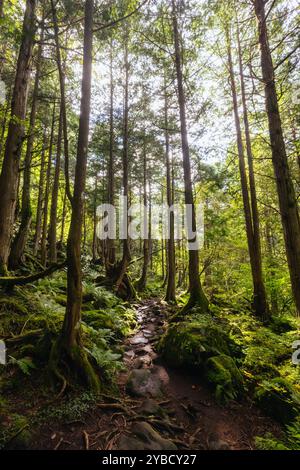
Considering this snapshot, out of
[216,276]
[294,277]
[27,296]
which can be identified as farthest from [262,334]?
[216,276]

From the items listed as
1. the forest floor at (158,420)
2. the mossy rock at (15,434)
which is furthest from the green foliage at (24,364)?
the forest floor at (158,420)

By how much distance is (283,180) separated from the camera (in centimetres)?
421

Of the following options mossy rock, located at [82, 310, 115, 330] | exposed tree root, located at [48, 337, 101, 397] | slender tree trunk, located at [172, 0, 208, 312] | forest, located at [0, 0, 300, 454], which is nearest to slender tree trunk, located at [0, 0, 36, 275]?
forest, located at [0, 0, 300, 454]

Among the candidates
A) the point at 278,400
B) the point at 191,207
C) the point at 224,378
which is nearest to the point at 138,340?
the point at 224,378

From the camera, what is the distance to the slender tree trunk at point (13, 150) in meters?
6.31

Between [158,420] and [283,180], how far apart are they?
451cm

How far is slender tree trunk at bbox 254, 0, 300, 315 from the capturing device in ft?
13.4

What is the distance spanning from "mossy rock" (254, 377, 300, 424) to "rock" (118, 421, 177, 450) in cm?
218

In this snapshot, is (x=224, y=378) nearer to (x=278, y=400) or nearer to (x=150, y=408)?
(x=278, y=400)

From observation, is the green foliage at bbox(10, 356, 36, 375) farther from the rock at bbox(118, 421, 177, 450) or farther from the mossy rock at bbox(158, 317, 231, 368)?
the mossy rock at bbox(158, 317, 231, 368)

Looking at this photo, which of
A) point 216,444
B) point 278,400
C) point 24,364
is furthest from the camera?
point 278,400

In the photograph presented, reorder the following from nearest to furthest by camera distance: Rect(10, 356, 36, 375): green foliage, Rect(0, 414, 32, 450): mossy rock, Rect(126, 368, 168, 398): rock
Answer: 1. Rect(0, 414, 32, 450): mossy rock
2. Rect(10, 356, 36, 375): green foliage
3. Rect(126, 368, 168, 398): rock

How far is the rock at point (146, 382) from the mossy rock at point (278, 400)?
6.17 feet

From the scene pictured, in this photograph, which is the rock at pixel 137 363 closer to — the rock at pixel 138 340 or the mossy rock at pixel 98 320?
the rock at pixel 138 340
